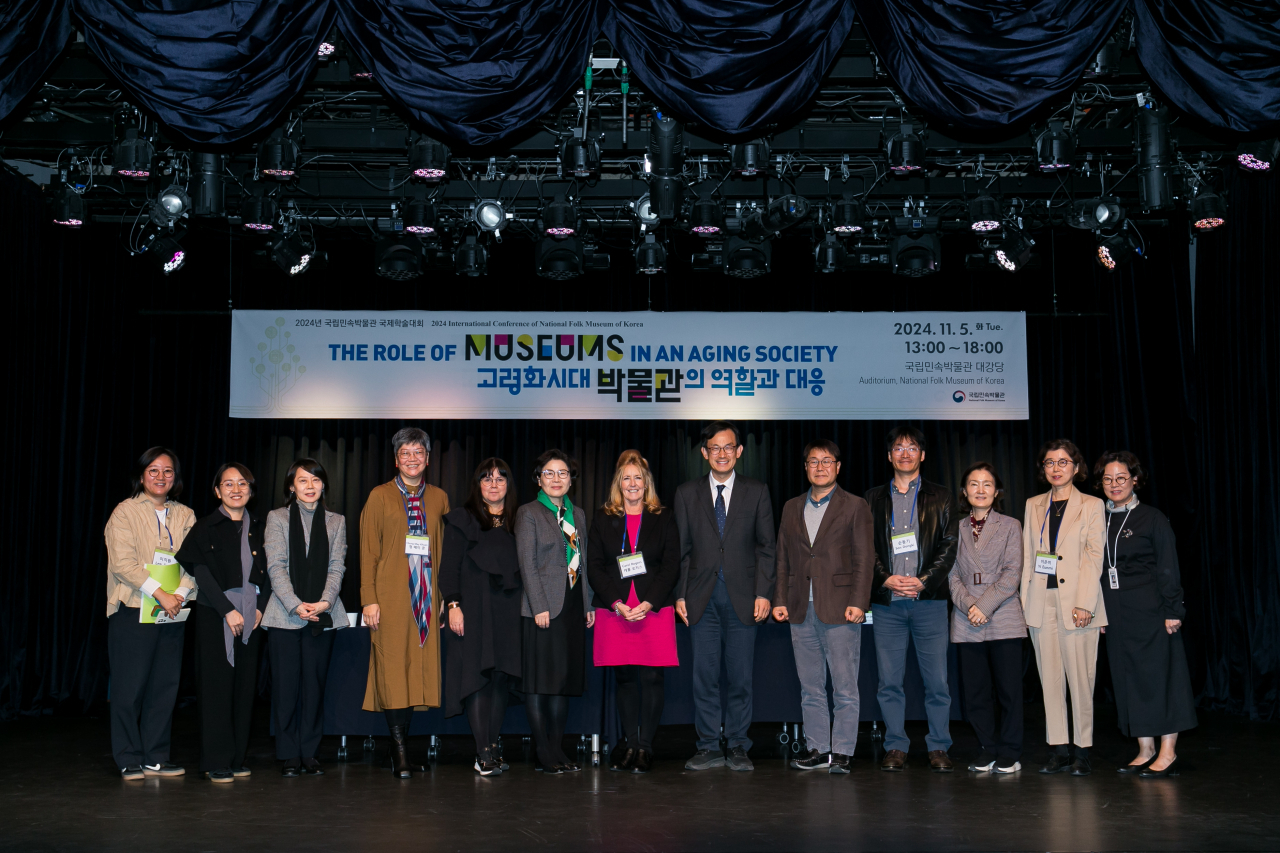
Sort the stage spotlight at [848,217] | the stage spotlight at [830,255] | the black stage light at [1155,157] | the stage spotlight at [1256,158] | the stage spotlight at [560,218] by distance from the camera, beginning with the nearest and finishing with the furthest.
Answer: the stage spotlight at [1256,158], the black stage light at [1155,157], the stage spotlight at [848,217], the stage spotlight at [560,218], the stage spotlight at [830,255]

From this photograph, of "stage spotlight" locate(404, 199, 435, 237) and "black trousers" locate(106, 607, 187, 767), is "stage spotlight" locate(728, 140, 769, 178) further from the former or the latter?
"black trousers" locate(106, 607, 187, 767)

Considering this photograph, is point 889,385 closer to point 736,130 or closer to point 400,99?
point 736,130

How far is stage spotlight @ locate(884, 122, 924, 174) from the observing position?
631 centimetres

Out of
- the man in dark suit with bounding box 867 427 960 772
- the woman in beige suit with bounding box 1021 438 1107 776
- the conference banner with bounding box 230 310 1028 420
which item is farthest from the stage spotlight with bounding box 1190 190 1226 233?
the man in dark suit with bounding box 867 427 960 772

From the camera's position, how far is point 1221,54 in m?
3.80

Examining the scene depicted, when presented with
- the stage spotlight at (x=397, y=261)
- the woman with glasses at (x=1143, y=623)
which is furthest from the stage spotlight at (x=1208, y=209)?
the stage spotlight at (x=397, y=261)

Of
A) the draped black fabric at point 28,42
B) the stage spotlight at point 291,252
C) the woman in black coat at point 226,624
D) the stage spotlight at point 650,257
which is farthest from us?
the stage spotlight at point 650,257

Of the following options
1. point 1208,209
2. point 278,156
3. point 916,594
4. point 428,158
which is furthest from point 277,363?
point 1208,209

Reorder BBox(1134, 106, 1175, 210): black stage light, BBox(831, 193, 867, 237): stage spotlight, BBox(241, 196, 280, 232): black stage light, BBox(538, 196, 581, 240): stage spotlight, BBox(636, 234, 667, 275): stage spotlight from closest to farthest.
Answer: BBox(1134, 106, 1175, 210): black stage light < BBox(241, 196, 280, 232): black stage light < BBox(831, 193, 867, 237): stage spotlight < BBox(538, 196, 581, 240): stage spotlight < BBox(636, 234, 667, 275): stage spotlight

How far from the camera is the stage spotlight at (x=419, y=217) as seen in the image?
712 cm

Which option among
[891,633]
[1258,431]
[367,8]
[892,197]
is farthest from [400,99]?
[1258,431]

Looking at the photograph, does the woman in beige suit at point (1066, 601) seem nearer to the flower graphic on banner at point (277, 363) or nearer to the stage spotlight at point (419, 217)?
the stage spotlight at point (419, 217)

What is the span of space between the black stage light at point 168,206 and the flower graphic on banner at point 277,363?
5.25 ft

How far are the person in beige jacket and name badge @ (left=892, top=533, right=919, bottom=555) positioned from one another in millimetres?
3225
